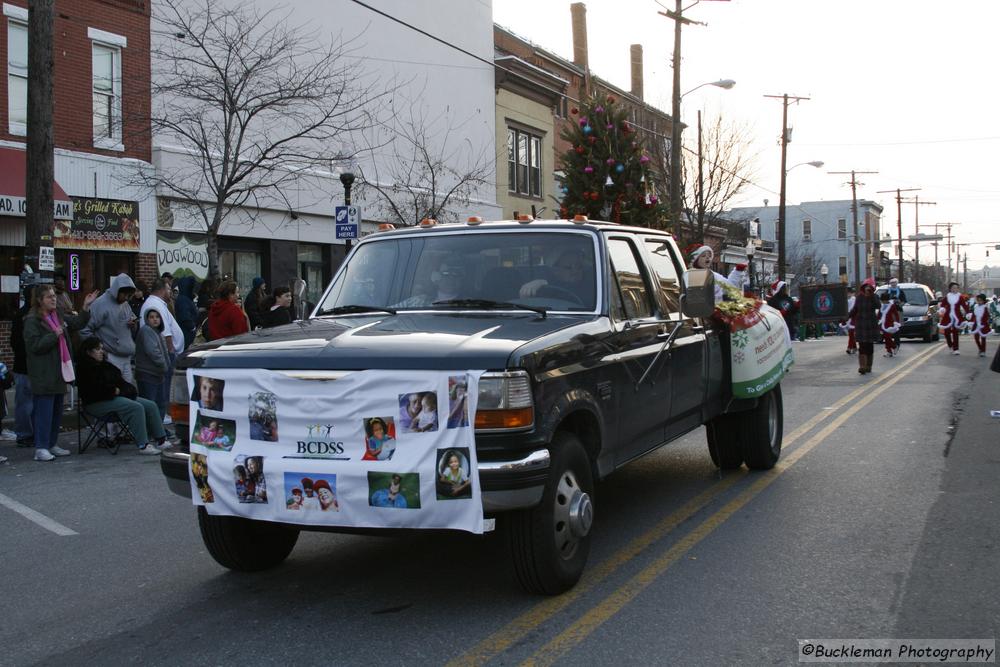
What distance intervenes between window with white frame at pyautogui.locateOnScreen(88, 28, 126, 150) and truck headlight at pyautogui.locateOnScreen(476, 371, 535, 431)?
616 inches

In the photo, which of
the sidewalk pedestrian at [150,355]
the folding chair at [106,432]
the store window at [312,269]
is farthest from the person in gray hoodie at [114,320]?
the store window at [312,269]

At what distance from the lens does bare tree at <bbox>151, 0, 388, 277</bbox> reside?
679 inches

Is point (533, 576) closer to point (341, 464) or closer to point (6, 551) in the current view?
point (341, 464)

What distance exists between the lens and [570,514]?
4.78m

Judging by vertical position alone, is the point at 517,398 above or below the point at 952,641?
above

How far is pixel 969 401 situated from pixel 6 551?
12.4m

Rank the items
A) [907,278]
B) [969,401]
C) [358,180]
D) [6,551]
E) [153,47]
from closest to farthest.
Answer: [6,551], [969,401], [153,47], [358,180], [907,278]

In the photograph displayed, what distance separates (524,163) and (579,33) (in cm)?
1202

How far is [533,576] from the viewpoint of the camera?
4695mm

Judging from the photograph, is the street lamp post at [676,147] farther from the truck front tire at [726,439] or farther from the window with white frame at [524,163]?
the truck front tire at [726,439]

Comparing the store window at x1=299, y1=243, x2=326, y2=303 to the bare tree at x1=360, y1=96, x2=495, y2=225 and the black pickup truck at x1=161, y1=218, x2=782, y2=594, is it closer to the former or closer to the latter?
the bare tree at x1=360, y1=96, x2=495, y2=225

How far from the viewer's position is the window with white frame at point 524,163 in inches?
1219

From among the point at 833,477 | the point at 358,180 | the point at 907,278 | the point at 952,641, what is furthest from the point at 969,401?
the point at 907,278

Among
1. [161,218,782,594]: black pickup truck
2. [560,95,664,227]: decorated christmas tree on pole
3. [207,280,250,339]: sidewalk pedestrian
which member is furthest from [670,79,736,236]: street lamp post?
[161,218,782,594]: black pickup truck
